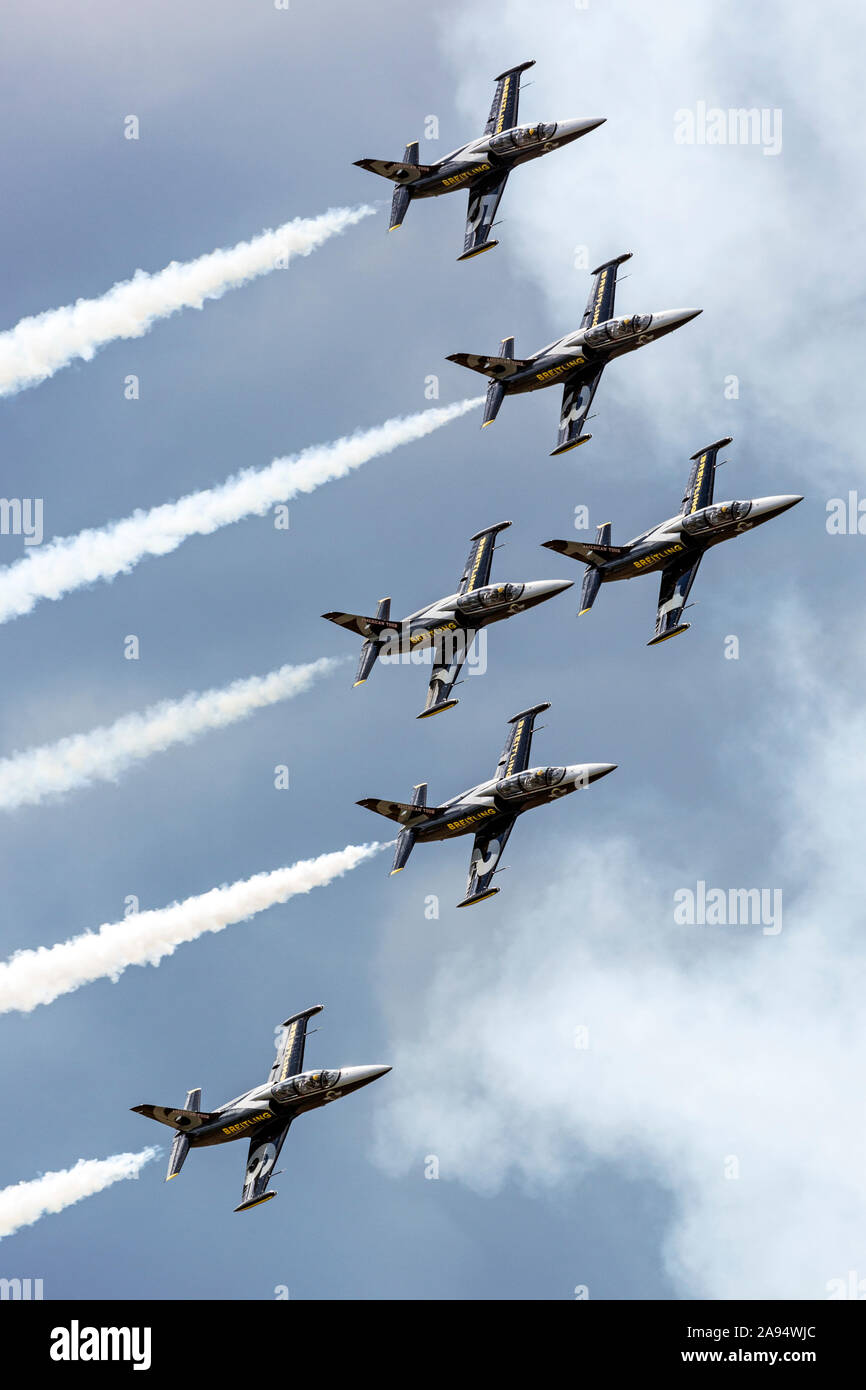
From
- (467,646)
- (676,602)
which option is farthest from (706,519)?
(467,646)

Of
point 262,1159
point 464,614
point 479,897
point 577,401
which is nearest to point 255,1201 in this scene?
point 262,1159

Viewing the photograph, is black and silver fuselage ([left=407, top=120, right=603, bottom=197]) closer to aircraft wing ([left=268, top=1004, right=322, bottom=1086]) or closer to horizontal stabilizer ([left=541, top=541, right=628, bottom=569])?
horizontal stabilizer ([left=541, top=541, right=628, bottom=569])

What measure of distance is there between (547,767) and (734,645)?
10.7m

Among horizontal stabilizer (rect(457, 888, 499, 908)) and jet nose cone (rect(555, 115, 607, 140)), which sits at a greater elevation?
jet nose cone (rect(555, 115, 607, 140))

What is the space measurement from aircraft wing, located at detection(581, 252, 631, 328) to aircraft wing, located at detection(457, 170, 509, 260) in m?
6.47

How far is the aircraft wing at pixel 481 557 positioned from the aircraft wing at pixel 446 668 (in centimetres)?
295

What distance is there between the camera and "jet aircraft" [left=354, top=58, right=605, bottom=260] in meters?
112

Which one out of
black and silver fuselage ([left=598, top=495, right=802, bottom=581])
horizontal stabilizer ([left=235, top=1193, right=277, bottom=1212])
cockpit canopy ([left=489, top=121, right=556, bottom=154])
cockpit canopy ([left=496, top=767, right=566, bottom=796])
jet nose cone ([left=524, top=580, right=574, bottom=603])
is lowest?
horizontal stabilizer ([left=235, top=1193, right=277, bottom=1212])

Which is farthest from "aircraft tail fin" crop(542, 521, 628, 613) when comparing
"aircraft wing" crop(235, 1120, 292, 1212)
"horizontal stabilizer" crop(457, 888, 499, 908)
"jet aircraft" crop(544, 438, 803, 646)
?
"aircraft wing" crop(235, 1120, 292, 1212)

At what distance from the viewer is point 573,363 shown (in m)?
113

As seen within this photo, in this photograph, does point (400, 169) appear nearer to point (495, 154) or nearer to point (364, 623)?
point (495, 154)

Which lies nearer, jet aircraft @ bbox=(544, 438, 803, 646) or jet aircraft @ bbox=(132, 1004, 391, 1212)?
jet aircraft @ bbox=(132, 1004, 391, 1212)

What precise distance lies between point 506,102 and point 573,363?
43.4 feet
